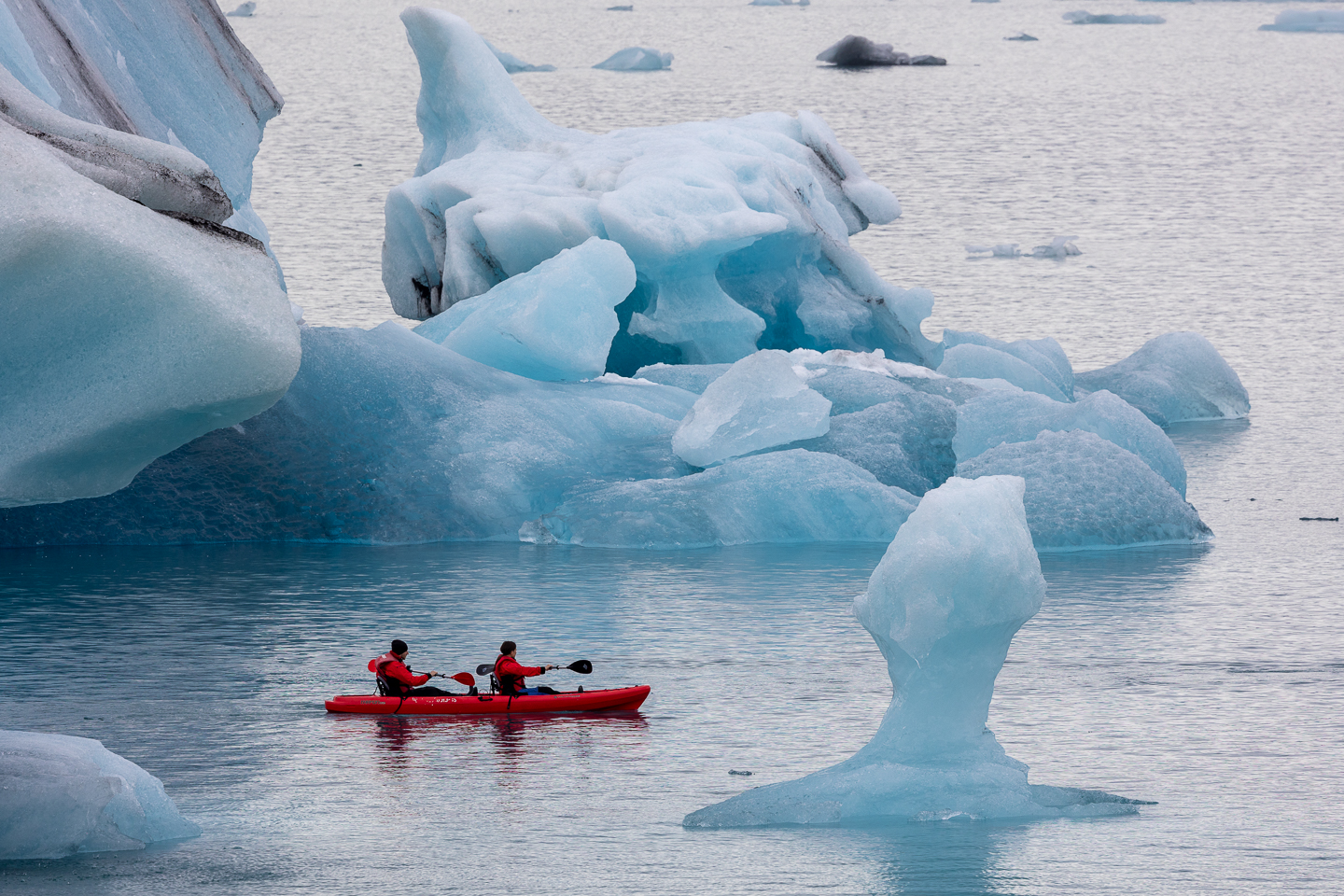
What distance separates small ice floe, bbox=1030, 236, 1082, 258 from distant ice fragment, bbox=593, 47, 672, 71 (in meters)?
33.8

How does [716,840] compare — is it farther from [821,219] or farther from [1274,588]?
[821,219]

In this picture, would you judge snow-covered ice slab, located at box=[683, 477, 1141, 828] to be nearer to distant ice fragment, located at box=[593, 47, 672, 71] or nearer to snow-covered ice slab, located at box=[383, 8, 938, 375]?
snow-covered ice slab, located at box=[383, 8, 938, 375]

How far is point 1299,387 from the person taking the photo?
23531mm

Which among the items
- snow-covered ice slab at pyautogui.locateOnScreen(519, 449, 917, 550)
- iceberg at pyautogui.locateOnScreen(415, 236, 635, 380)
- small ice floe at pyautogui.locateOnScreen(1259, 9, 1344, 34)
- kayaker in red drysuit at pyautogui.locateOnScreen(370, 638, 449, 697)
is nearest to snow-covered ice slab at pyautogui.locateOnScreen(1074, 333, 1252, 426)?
snow-covered ice slab at pyautogui.locateOnScreen(519, 449, 917, 550)

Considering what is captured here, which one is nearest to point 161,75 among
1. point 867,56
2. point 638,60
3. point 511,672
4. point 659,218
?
point 659,218

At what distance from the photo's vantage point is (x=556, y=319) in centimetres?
1769

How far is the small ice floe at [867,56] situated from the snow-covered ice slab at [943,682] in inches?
2625

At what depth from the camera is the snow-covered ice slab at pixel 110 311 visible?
23.8 feet

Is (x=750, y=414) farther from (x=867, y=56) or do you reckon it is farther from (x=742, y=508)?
(x=867, y=56)

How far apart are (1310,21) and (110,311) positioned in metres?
85.7

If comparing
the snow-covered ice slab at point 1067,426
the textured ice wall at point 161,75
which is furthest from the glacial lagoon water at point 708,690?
the textured ice wall at point 161,75

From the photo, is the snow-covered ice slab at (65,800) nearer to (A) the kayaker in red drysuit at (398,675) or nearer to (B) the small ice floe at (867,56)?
(A) the kayaker in red drysuit at (398,675)

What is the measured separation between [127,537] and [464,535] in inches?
111

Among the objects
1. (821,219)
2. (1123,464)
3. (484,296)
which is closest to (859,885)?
(1123,464)
